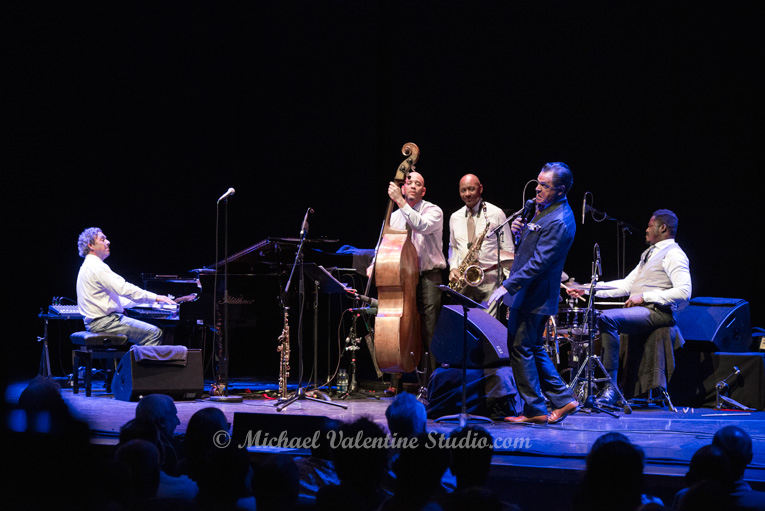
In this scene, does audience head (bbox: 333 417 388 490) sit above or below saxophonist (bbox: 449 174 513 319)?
below

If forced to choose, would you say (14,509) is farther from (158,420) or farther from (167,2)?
(167,2)

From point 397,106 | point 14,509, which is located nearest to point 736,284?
point 397,106

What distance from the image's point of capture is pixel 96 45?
8.70 m

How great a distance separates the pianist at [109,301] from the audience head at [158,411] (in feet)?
13.6

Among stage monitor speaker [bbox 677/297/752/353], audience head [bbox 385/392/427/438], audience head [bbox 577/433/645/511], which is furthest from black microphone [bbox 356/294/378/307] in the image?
audience head [bbox 577/433/645/511]

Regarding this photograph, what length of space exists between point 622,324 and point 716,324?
0.94 meters

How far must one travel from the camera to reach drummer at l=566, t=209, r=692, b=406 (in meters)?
6.15

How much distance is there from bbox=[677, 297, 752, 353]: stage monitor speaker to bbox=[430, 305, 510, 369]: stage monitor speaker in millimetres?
2050

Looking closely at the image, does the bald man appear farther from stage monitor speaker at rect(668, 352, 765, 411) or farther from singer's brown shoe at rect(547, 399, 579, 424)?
stage monitor speaker at rect(668, 352, 765, 411)

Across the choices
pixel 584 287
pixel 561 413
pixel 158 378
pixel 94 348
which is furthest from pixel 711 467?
pixel 94 348

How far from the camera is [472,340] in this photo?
532cm

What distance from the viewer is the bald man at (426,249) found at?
6430mm

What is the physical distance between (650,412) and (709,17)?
3.70 m

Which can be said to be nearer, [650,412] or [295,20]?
[650,412]
